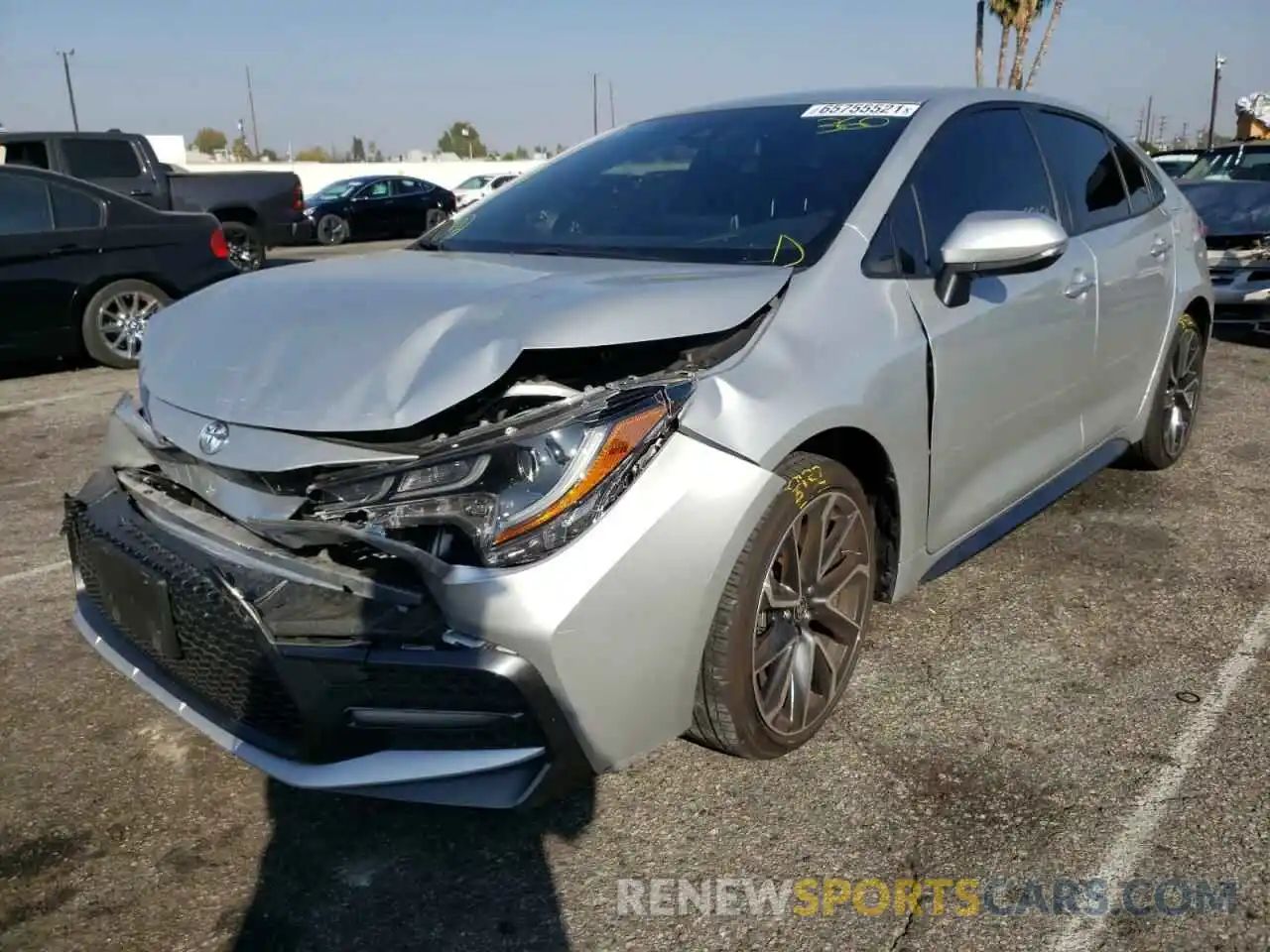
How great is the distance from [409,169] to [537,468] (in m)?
47.9

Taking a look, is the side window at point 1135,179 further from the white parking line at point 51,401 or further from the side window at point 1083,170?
the white parking line at point 51,401

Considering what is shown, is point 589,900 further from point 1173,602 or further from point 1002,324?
point 1173,602

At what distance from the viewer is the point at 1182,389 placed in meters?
4.89

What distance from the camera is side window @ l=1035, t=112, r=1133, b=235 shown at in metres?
3.84

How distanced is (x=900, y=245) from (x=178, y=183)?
43.4ft

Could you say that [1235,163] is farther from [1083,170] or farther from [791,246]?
[791,246]

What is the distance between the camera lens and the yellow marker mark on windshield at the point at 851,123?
10.6 feet

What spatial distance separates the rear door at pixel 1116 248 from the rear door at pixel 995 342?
0.45 ft

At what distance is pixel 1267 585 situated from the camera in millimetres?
3760

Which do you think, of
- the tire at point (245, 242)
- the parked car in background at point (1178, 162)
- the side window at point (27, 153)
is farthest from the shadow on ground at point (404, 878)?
the tire at point (245, 242)

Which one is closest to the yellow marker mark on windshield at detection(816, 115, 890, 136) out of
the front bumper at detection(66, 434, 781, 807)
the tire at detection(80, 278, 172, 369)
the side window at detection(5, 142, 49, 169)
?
the front bumper at detection(66, 434, 781, 807)

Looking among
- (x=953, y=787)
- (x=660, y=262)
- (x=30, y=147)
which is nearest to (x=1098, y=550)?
(x=953, y=787)

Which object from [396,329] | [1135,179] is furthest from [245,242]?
[396,329]

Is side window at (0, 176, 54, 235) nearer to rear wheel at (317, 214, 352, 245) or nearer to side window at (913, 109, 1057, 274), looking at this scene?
side window at (913, 109, 1057, 274)
